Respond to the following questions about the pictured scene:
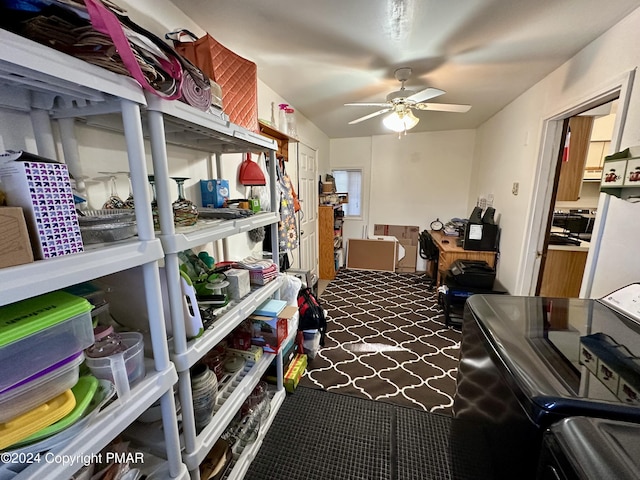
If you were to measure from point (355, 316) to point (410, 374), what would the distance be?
0.98 meters

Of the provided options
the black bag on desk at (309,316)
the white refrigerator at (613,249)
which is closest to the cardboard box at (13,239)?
the black bag on desk at (309,316)

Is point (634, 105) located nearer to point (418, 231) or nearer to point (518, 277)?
point (518, 277)

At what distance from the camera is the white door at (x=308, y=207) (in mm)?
3275

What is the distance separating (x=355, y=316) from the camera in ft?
9.66

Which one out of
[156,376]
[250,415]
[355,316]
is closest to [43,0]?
[156,376]

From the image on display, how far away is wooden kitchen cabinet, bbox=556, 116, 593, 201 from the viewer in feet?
7.68

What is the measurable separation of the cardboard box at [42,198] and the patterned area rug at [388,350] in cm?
183

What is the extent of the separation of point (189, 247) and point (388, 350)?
2.05m

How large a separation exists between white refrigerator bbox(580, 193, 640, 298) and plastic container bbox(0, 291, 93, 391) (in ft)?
7.43

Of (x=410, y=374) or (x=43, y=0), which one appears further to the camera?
(x=410, y=374)

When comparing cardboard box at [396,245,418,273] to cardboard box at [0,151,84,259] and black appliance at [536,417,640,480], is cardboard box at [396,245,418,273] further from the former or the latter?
cardboard box at [0,151,84,259]

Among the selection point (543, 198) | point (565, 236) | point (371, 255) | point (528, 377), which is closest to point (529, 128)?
point (543, 198)

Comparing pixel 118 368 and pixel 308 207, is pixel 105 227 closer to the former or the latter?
pixel 118 368

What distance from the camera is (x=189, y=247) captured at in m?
0.85
